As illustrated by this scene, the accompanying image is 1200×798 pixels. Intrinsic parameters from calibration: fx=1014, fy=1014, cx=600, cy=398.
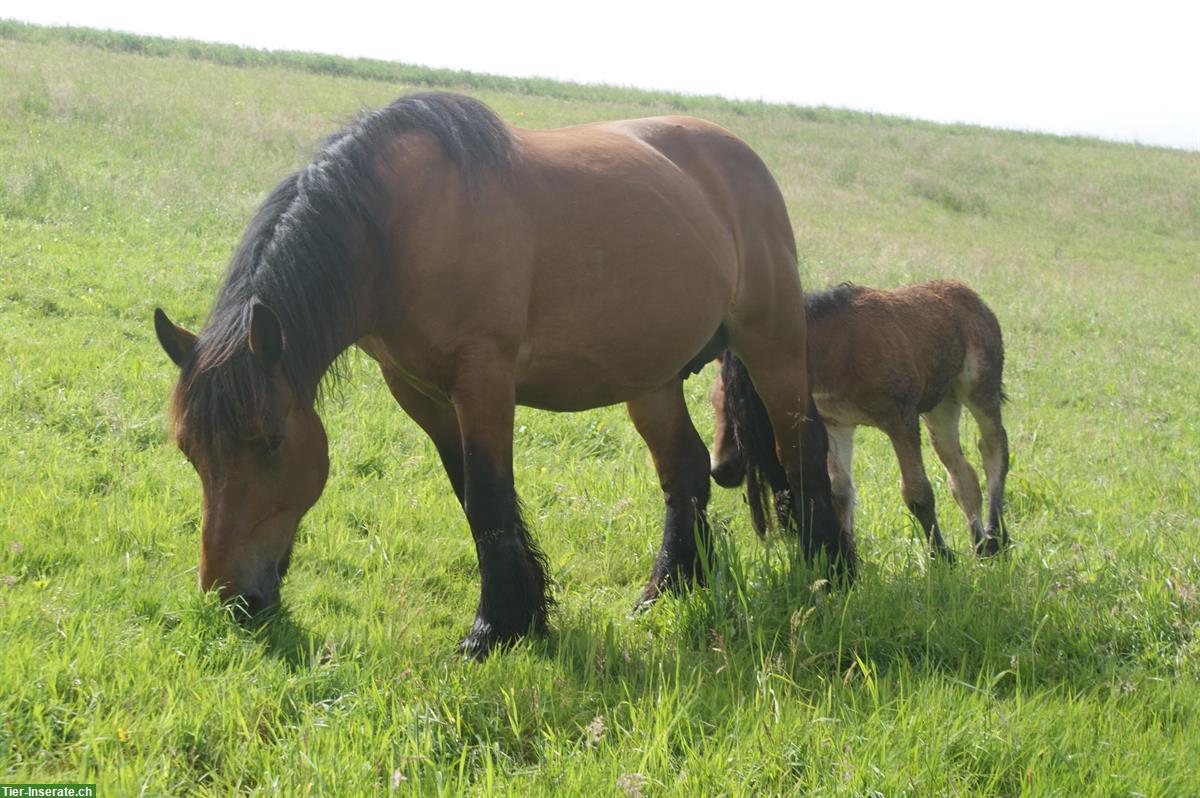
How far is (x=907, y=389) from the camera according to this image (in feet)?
19.5

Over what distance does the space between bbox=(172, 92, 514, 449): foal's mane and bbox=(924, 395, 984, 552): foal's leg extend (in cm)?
391

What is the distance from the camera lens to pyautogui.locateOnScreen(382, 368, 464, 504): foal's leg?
420cm

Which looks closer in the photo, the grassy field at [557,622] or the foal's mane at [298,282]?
the grassy field at [557,622]

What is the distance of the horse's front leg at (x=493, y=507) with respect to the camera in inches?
146

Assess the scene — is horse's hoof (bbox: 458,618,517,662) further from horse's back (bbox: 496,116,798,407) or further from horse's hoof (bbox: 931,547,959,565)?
horse's hoof (bbox: 931,547,959,565)

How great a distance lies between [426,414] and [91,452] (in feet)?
8.10

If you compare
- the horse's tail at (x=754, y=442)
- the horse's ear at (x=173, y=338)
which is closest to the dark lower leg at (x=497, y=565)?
the horse's ear at (x=173, y=338)

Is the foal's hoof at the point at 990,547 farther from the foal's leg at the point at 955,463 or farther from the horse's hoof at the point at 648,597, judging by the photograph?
the horse's hoof at the point at 648,597

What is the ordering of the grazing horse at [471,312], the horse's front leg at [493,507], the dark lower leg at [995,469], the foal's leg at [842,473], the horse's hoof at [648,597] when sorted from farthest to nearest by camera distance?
the dark lower leg at [995,469] < the foal's leg at [842,473] < the horse's hoof at [648,597] < the horse's front leg at [493,507] < the grazing horse at [471,312]

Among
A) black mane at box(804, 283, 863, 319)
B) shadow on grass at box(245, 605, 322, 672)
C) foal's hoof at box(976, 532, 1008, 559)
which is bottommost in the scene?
foal's hoof at box(976, 532, 1008, 559)

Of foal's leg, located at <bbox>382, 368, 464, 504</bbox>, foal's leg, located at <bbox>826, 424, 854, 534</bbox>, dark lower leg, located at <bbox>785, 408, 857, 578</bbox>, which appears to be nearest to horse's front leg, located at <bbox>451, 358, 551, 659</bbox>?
foal's leg, located at <bbox>382, 368, 464, 504</bbox>

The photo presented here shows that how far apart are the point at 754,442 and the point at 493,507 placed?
6.46 feet

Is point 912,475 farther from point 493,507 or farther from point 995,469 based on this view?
point 493,507

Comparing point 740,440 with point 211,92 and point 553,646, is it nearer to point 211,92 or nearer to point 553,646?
point 553,646
